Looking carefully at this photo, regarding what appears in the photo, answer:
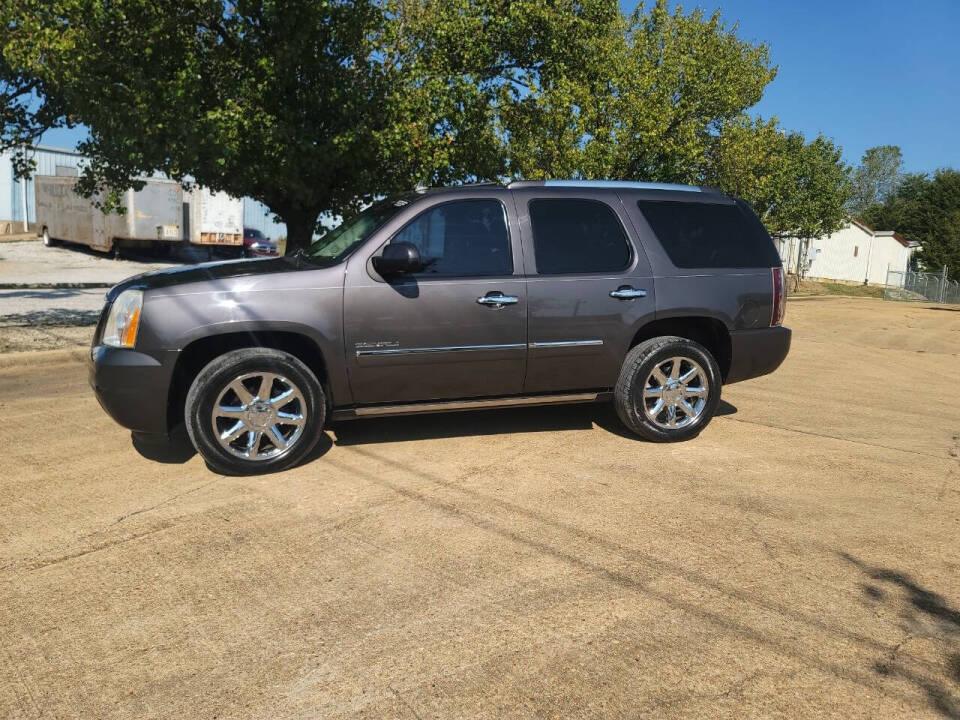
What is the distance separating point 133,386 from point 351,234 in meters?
1.83

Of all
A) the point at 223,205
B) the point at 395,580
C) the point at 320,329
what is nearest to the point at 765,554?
the point at 395,580

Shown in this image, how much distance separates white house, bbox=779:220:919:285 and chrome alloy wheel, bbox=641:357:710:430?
55330 mm

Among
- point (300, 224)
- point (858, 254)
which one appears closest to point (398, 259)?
point (300, 224)

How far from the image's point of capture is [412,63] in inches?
506

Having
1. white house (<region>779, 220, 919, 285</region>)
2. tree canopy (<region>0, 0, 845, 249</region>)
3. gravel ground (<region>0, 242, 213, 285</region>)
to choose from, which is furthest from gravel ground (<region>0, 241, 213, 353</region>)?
white house (<region>779, 220, 919, 285</region>)

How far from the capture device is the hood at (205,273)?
516 centimetres

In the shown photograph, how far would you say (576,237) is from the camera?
593 cm

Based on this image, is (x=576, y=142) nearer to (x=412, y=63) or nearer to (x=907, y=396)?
(x=412, y=63)

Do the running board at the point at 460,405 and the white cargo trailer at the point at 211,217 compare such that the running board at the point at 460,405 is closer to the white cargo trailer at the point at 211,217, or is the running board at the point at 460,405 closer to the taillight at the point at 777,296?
the taillight at the point at 777,296

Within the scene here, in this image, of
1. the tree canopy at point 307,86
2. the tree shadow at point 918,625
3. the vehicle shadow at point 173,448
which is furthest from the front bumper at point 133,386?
the tree canopy at point 307,86

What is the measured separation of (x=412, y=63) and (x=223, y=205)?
21.0m

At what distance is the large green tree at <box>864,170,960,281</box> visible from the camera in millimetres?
46500

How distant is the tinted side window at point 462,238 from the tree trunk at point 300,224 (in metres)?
7.60

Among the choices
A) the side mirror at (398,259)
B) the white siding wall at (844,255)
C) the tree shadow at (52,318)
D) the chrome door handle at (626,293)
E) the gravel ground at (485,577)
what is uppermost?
the white siding wall at (844,255)
